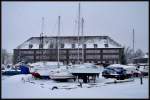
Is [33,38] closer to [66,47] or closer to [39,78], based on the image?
[66,47]

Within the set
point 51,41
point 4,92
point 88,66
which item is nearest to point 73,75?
point 88,66

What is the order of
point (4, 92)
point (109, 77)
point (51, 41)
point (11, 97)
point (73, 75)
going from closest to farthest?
1. point (11, 97)
2. point (4, 92)
3. point (73, 75)
4. point (109, 77)
5. point (51, 41)

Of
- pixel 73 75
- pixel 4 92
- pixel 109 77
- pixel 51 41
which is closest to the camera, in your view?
pixel 4 92

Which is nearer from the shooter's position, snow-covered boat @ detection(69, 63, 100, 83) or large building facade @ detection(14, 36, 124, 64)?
snow-covered boat @ detection(69, 63, 100, 83)

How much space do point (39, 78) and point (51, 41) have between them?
6181cm

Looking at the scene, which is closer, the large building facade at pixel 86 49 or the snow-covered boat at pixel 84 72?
the snow-covered boat at pixel 84 72

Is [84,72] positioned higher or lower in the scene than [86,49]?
lower

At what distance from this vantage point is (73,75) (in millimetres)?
30906

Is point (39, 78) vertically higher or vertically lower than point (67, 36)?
lower

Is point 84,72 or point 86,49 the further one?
point 86,49

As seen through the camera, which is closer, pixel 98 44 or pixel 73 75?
pixel 73 75

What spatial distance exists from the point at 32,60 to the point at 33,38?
21.9 ft

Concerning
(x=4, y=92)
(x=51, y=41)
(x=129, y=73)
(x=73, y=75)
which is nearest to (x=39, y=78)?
(x=73, y=75)

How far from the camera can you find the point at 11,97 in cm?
1844
